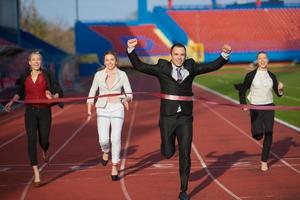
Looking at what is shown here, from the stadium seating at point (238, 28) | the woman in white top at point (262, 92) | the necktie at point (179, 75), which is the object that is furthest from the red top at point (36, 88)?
the stadium seating at point (238, 28)

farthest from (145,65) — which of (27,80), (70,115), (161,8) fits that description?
(161,8)

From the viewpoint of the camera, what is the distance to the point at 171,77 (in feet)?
23.3

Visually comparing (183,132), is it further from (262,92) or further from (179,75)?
(262,92)

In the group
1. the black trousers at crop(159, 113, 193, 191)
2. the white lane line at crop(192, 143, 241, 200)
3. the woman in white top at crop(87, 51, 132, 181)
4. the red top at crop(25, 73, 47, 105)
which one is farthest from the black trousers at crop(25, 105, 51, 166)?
the white lane line at crop(192, 143, 241, 200)

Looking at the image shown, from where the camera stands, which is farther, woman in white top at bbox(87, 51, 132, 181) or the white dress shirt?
the white dress shirt

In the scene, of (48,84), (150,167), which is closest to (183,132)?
(48,84)

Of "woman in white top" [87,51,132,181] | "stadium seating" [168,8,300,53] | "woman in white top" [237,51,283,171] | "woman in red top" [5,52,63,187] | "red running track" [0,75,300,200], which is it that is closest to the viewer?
"red running track" [0,75,300,200]

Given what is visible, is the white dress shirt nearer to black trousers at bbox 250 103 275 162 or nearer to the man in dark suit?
black trousers at bbox 250 103 275 162

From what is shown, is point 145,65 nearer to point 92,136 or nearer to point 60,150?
point 60,150

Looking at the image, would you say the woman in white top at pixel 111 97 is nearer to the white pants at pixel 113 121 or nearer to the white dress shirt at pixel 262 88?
the white pants at pixel 113 121

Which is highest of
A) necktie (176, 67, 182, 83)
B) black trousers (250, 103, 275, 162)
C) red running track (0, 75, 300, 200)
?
necktie (176, 67, 182, 83)

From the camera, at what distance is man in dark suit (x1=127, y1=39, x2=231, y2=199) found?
7.11 meters

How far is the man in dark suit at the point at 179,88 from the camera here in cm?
711

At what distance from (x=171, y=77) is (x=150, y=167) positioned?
3.11 m
